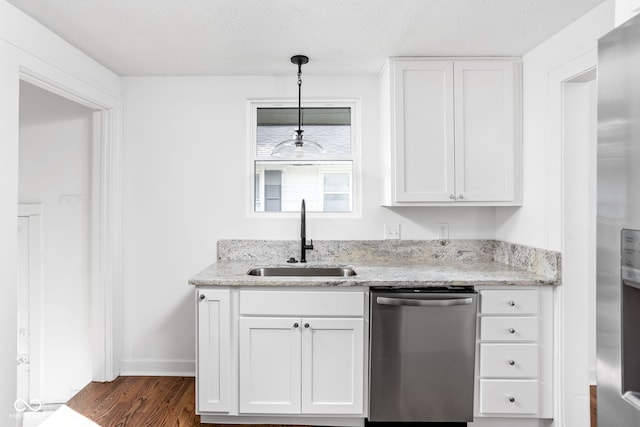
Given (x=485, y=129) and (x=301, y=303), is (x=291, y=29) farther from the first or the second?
(x=301, y=303)

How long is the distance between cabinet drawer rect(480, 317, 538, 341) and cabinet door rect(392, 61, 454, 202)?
0.86 meters

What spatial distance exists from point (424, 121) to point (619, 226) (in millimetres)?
1738

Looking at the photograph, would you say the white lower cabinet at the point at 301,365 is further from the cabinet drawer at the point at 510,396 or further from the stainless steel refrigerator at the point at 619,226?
the stainless steel refrigerator at the point at 619,226

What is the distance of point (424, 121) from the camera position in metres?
2.54

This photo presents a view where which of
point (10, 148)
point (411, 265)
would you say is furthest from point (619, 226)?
point (10, 148)

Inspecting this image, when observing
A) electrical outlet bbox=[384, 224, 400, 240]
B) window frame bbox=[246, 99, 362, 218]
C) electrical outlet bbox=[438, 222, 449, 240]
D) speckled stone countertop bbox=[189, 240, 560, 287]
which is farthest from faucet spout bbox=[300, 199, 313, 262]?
electrical outlet bbox=[438, 222, 449, 240]

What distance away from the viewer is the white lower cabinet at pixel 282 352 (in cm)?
221

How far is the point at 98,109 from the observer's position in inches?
109

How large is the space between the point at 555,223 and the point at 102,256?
9.66ft

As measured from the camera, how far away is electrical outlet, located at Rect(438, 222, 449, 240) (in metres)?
2.90

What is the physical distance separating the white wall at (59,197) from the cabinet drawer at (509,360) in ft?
8.97

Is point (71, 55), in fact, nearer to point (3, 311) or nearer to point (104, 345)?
point (3, 311)

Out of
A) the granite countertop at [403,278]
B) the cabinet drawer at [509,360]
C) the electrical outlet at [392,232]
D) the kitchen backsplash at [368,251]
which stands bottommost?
the cabinet drawer at [509,360]

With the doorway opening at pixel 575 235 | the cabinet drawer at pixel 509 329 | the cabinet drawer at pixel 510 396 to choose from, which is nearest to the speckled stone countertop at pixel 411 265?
the doorway opening at pixel 575 235
